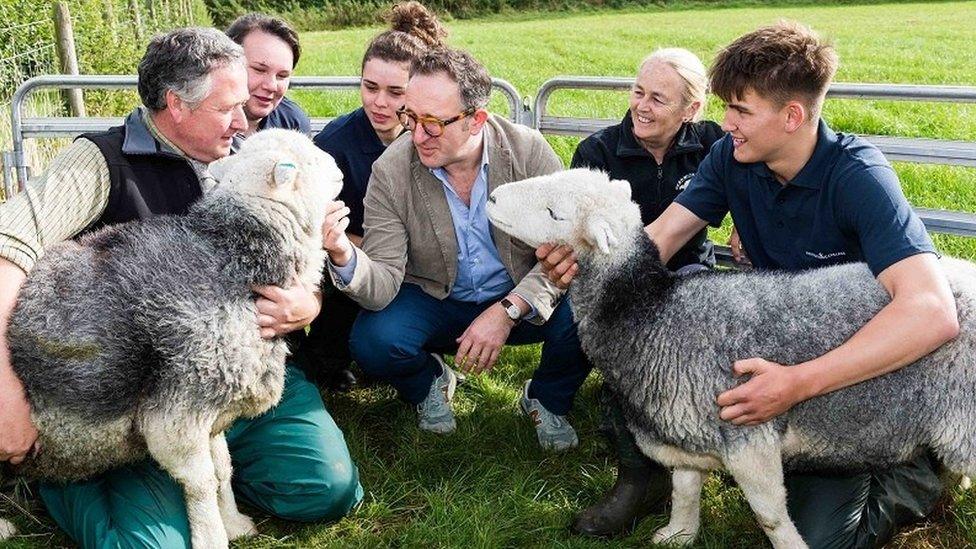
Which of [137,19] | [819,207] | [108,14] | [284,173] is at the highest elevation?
[284,173]

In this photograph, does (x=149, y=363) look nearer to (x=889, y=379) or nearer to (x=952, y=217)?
(x=889, y=379)

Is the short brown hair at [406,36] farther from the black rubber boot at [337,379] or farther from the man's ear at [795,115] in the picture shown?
the man's ear at [795,115]

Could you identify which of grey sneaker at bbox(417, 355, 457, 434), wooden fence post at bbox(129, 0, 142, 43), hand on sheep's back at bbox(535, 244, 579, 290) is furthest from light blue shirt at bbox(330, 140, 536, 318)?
wooden fence post at bbox(129, 0, 142, 43)

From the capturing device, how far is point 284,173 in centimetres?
296

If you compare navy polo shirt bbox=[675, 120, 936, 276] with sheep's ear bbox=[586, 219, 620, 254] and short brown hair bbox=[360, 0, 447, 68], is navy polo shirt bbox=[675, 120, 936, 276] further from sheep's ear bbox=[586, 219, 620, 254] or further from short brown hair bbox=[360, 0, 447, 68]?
short brown hair bbox=[360, 0, 447, 68]

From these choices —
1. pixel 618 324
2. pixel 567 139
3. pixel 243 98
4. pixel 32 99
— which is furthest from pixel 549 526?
pixel 32 99

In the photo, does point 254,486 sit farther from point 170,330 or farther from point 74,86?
point 74,86

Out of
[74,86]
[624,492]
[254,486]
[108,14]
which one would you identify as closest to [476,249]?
[624,492]

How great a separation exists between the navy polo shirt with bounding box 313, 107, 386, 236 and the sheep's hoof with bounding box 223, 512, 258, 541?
1548 millimetres

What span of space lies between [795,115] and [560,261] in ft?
3.07

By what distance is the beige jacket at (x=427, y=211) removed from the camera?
3924 mm

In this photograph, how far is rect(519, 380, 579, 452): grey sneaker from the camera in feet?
13.1

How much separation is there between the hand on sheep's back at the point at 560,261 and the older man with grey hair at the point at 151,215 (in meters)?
0.82

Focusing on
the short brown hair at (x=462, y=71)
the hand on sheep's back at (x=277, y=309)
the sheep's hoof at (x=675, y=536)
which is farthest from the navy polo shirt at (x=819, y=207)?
the hand on sheep's back at (x=277, y=309)
